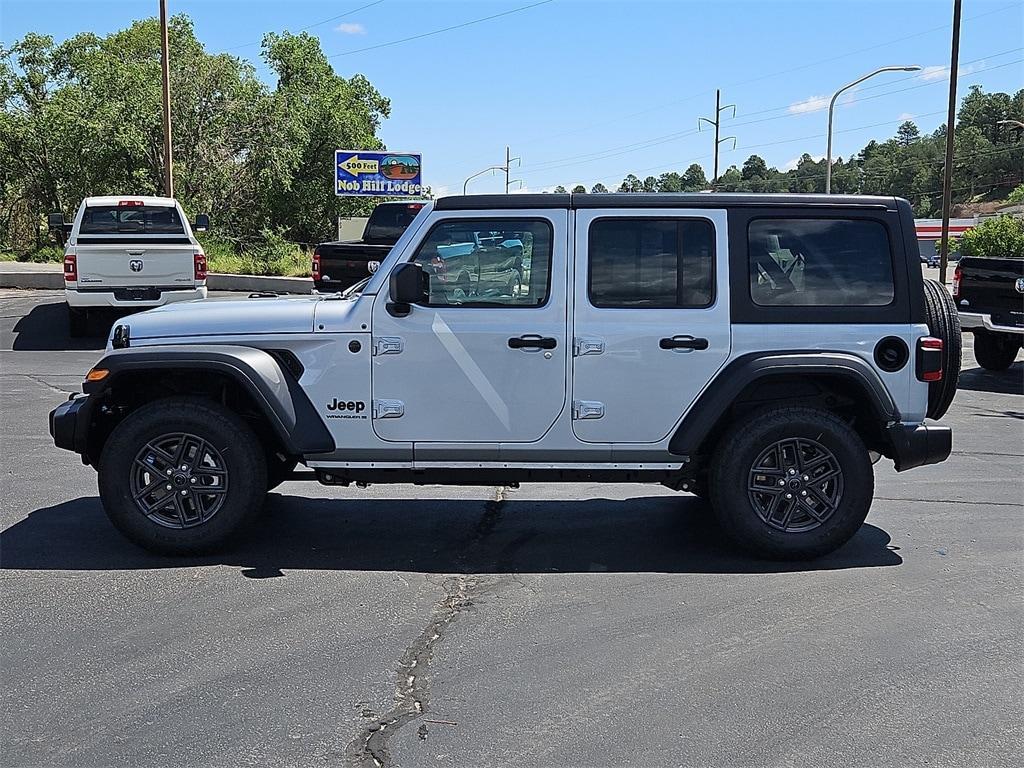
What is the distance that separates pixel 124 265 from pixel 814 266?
1151cm

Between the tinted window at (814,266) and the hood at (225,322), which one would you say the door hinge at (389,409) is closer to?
the hood at (225,322)

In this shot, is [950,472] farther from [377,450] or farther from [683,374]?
[377,450]

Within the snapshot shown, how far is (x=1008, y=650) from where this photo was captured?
473 cm

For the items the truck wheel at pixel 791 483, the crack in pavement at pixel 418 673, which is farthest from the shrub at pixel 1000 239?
the crack in pavement at pixel 418 673

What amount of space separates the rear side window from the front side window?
10.9 meters

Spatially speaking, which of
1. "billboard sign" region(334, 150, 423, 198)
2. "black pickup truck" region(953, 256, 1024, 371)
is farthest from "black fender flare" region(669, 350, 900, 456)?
"billboard sign" region(334, 150, 423, 198)

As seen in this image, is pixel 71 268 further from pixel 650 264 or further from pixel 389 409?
pixel 650 264

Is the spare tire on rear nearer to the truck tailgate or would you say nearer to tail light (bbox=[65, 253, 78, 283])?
the truck tailgate

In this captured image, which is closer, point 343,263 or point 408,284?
point 408,284

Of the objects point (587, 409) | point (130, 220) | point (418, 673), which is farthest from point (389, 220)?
point (418, 673)

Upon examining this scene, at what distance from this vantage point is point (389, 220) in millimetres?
18984

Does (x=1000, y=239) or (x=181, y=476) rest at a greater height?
(x=1000, y=239)

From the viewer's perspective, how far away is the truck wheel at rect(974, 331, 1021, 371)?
14.5 metres

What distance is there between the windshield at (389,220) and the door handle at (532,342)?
13.1 metres
